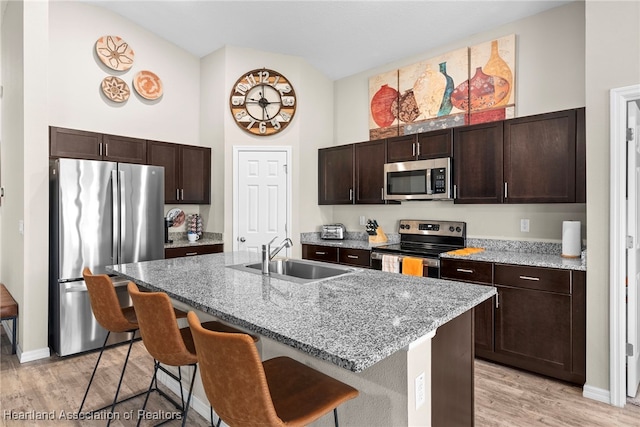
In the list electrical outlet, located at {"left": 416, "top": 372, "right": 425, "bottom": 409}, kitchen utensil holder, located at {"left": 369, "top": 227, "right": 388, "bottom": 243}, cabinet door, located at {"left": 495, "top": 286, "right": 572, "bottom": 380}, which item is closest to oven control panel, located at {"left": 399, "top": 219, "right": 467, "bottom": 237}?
kitchen utensil holder, located at {"left": 369, "top": 227, "right": 388, "bottom": 243}

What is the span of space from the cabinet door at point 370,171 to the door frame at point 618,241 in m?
2.19

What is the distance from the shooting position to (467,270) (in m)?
3.18

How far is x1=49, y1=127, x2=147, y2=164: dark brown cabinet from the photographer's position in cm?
362

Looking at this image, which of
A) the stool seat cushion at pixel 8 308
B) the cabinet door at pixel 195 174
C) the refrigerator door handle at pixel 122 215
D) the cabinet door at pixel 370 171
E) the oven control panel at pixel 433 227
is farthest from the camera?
the cabinet door at pixel 195 174

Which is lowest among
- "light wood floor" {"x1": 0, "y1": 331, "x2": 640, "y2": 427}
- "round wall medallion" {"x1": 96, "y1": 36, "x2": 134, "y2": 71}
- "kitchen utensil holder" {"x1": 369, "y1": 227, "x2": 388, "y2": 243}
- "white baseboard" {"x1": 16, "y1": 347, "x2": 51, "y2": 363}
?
"light wood floor" {"x1": 0, "y1": 331, "x2": 640, "y2": 427}

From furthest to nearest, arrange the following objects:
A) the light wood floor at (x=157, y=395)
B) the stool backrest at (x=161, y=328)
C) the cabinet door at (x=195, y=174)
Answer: the cabinet door at (x=195, y=174) → the light wood floor at (x=157, y=395) → the stool backrest at (x=161, y=328)

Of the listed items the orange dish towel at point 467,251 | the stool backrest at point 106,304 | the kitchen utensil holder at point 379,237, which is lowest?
the stool backrest at point 106,304

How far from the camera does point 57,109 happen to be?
3.94m

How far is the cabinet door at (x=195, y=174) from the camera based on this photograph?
4629mm

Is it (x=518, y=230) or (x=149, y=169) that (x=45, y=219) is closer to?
(x=149, y=169)

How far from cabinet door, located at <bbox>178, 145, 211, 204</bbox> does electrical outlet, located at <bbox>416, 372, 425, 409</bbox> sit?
3.91m

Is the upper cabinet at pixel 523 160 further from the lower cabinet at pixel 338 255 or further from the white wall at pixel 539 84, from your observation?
the lower cabinet at pixel 338 255

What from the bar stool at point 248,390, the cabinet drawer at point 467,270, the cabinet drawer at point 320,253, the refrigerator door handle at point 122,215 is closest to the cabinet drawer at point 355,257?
the cabinet drawer at point 320,253

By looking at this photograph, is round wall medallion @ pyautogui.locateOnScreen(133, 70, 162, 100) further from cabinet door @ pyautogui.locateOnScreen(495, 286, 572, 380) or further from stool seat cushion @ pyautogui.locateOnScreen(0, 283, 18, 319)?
cabinet door @ pyautogui.locateOnScreen(495, 286, 572, 380)
